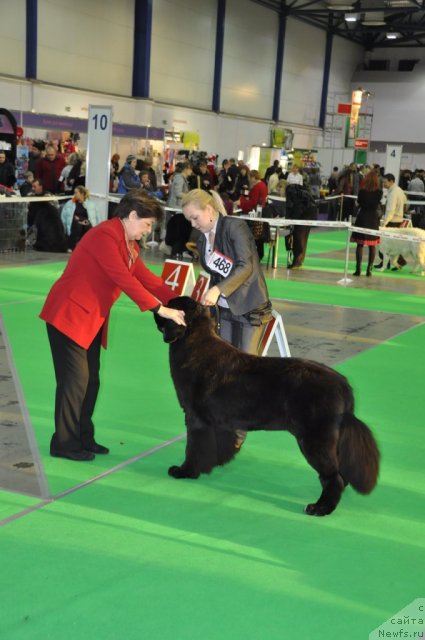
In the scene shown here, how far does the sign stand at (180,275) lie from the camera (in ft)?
29.1

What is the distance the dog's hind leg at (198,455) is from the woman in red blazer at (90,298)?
0.62m

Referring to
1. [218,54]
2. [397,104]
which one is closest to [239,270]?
[218,54]

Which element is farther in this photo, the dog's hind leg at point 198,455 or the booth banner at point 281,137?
the booth banner at point 281,137

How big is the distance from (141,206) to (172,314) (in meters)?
0.64

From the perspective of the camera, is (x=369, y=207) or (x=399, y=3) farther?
(x=399, y=3)

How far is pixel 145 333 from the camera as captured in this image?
352 inches

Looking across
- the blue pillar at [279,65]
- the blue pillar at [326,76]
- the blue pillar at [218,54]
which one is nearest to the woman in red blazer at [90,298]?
the blue pillar at [218,54]

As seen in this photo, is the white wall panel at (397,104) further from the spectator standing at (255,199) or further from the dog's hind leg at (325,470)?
the dog's hind leg at (325,470)

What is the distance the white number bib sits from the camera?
5090 mm

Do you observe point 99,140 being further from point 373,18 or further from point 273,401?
point 373,18

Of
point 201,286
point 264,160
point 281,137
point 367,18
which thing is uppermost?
point 367,18

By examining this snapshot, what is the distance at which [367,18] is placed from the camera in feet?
118

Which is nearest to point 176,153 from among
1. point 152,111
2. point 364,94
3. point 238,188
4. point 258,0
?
point 152,111

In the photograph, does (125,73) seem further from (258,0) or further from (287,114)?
(287,114)
